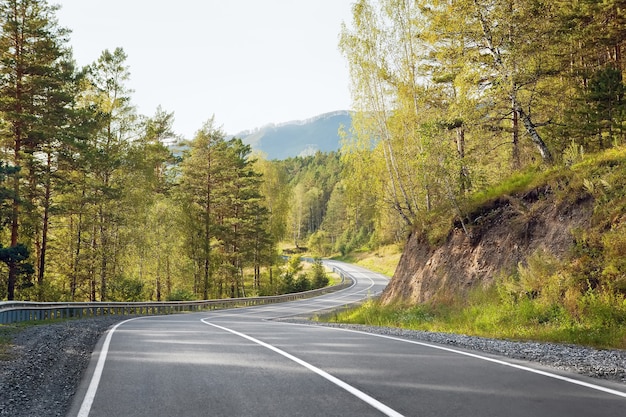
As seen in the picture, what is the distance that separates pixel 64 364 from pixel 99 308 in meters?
18.3

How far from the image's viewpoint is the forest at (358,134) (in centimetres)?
1727

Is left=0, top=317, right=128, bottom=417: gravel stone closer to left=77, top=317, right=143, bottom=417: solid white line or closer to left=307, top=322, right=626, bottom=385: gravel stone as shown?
left=77, top=317, right=143, bottom=417: solid white line

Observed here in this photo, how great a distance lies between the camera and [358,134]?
86.9 ft

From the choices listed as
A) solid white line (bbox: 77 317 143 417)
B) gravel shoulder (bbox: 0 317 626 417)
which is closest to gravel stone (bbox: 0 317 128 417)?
gravel shoulder (bbox: 0 317 626 417)

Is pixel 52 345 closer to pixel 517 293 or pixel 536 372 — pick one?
pixel 536 372

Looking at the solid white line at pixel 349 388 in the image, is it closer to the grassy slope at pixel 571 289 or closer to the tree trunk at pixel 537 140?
the grassy slope at pixel 571 289

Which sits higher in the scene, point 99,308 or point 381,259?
point 381,259

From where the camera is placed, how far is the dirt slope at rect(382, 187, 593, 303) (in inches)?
532

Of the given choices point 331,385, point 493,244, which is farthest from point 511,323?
point 331,385

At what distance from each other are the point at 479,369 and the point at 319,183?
117 m

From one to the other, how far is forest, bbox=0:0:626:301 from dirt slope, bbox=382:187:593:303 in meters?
0.96

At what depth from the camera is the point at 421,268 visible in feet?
64.6

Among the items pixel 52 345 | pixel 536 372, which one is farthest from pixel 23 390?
pixel 536 372

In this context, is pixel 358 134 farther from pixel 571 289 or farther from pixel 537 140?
pixel 571 289
